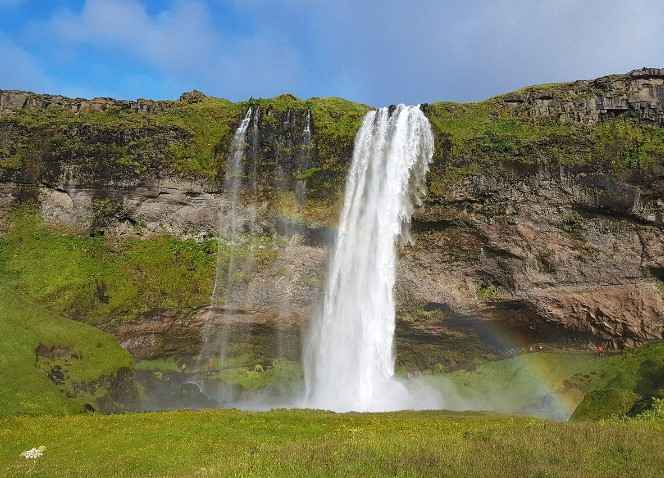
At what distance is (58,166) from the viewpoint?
55.3m

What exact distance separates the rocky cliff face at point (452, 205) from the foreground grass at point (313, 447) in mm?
19803

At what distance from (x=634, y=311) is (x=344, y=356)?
22.5 metres

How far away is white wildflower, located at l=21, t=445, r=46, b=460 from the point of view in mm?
21656

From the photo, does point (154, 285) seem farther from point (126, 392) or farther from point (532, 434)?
point (532, 434)

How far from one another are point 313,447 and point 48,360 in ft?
90.8

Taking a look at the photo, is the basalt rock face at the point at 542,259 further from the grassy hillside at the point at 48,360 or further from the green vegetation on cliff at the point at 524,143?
the grassy hillside at the point at 48,360

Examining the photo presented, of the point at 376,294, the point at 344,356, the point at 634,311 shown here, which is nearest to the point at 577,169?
the point at 634,311

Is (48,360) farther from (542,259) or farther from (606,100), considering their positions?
(606,100)

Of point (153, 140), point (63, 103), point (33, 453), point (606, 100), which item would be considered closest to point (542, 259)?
point (606, 100)

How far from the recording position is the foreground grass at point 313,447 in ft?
46.1

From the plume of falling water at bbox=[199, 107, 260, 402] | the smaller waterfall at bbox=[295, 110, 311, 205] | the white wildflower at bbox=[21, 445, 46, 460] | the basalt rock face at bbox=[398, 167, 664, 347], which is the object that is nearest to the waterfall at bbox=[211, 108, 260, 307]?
the plume of falling water at bbox=[199, 107, 260, 402]

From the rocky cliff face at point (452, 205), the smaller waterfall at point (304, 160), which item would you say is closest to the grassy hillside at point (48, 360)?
the rocky cliff face at point (452, 205)

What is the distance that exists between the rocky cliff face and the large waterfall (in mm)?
1563

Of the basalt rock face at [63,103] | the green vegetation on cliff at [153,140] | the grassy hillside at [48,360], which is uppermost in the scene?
the basalt rock face at [63,103]
